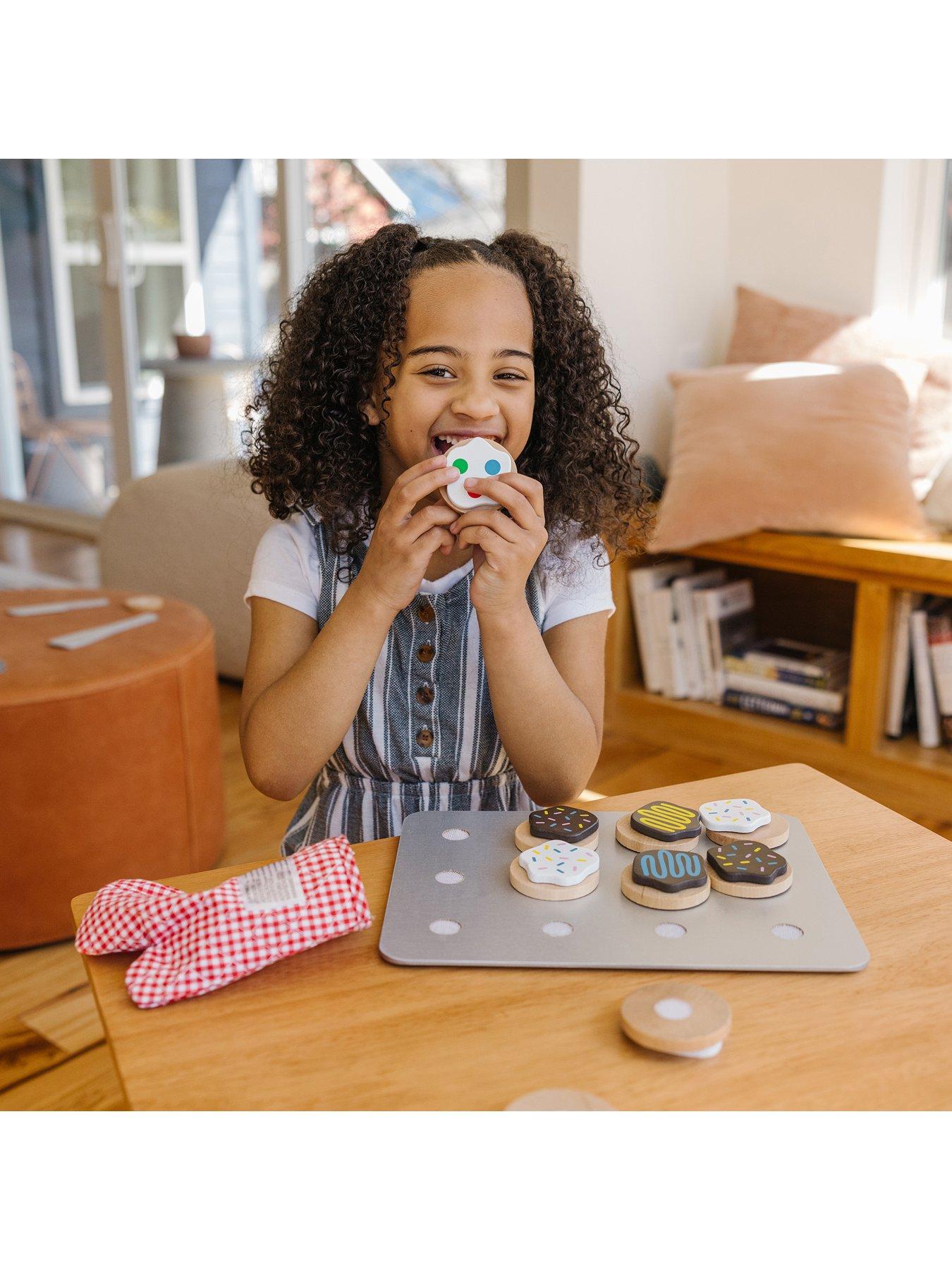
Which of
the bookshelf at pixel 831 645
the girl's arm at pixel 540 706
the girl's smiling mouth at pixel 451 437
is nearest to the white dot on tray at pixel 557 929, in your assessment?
the girl's arm at pixel 540 706

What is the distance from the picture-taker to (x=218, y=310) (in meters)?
4.47

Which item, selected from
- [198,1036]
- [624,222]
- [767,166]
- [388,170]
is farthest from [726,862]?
[388,170]

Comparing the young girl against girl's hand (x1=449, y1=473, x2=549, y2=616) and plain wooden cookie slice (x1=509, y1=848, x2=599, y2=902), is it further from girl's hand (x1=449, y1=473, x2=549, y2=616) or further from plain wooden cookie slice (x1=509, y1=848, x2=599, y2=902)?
plain wooden cookie slice (x1=509, y1=848, x2=599, y2=902)

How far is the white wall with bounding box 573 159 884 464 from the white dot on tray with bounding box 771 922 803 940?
2081 millimetres

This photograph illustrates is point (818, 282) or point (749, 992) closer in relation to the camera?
point (749, 992)

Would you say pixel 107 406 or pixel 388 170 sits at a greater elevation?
pixel 388 170

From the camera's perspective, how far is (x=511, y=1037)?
0.64 meters

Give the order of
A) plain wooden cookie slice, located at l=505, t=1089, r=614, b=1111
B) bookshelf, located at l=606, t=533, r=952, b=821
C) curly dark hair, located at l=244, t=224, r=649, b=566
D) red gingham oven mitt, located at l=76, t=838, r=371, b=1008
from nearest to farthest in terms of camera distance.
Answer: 1. plain wooden cookie slice, located at l=505, t=1089, r=614, b=1111
2. red gingham oven mitt, located at l=76, t=838, r=371, b=1008
3. curly dark hair, located at l=244, t=224, r=649, b=566
4. bookshelf, located at l=606, t=533, r=952, b=821

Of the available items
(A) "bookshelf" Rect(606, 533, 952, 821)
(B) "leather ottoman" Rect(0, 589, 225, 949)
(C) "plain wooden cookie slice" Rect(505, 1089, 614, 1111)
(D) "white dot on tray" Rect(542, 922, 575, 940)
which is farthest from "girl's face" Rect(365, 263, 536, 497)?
(A) "bookshelf" Rect(606, 533, 952, 821)

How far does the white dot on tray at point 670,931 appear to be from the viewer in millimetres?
724

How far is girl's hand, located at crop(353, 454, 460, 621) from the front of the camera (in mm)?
953

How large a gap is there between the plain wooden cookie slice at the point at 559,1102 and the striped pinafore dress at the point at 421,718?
22.3 inches

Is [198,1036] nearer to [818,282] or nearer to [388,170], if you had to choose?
[818,282]
